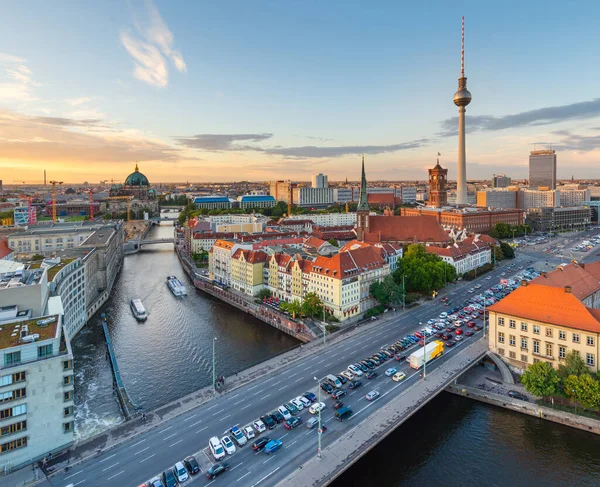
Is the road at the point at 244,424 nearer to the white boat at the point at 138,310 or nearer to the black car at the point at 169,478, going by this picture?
the black car at the point at 169,478

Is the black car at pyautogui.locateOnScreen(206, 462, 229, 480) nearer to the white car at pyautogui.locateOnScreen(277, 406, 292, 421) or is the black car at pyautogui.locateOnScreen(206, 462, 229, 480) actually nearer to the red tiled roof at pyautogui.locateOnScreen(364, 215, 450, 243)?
the white car at pyautogui.locateOnScreen(277, 406, 292, 421)


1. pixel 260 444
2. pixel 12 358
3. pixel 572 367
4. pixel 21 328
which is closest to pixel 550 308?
pixel 572 367

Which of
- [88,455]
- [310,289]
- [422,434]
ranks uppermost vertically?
[310,289]

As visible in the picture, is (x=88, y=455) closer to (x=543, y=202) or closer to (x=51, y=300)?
(x=51, y=300)

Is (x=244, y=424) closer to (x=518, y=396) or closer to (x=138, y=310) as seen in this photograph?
(x=518, y=396)

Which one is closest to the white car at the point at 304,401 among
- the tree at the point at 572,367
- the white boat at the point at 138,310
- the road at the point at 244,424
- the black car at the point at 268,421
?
the road at the point at 244,424

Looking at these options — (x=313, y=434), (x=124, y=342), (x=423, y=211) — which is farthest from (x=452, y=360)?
(x=423, y=211)
